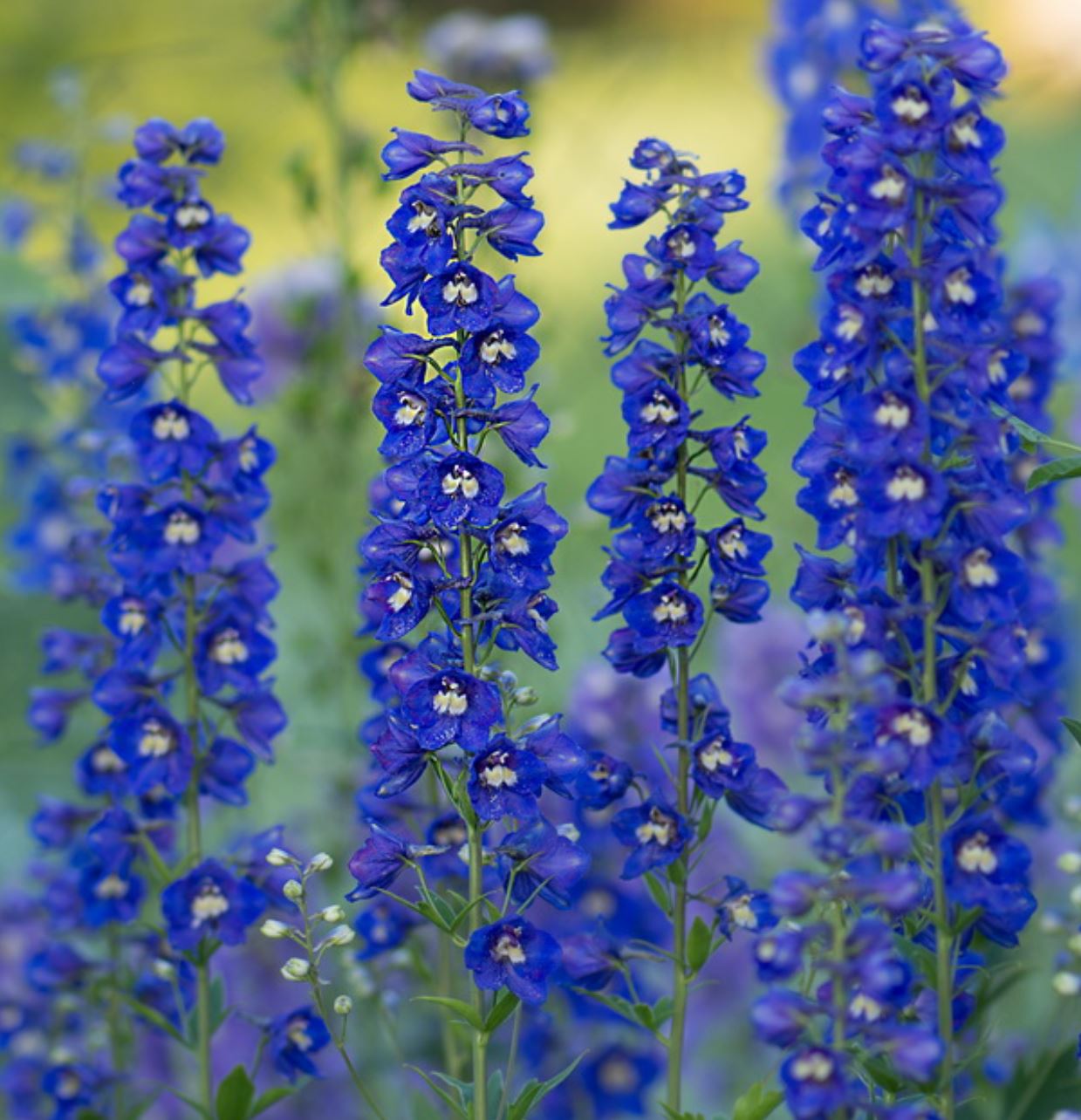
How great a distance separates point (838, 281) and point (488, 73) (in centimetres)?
187

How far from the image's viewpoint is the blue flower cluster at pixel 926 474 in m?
1.73

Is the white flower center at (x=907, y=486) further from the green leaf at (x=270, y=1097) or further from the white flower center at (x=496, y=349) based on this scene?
the green leaf at (x=270, y=1097)

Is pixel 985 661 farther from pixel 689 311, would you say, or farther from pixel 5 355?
pixel 5 355

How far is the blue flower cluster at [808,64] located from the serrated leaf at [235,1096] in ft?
6.99

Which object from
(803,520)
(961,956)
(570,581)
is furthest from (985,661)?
(570,581)

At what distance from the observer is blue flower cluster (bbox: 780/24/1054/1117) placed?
5.69 feet

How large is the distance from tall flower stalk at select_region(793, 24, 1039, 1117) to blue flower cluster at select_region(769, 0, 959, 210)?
166cm

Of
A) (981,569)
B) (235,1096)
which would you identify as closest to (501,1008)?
(235,1096)

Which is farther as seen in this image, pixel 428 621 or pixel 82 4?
pixel 82 4

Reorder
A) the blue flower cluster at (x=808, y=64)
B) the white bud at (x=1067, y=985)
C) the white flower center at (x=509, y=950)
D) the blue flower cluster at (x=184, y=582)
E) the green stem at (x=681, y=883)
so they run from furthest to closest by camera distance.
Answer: the blue flower cluster at (x=808, y=64) < the blue flower cluster at (x=184, y=582) < the white bud at (x=1067, y=985) < the green stem at (x=681, y=883) < the white flower center at (x=509, y=950)

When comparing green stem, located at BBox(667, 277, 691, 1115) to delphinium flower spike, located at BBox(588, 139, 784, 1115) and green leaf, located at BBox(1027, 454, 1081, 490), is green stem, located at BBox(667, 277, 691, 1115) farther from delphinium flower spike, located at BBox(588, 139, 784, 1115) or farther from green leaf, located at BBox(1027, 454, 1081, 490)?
green leaf, located at BBox(1027, 454, 1081, 490)

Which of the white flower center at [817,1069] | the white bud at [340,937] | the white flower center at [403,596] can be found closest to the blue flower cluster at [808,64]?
the white flower center at [403,596]

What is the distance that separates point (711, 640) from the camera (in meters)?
4.75

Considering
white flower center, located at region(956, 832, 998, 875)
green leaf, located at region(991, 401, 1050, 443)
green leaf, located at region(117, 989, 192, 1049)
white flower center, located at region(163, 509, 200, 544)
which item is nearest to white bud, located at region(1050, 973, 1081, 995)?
white flower center, located at region(956, 832, 998, 875)
